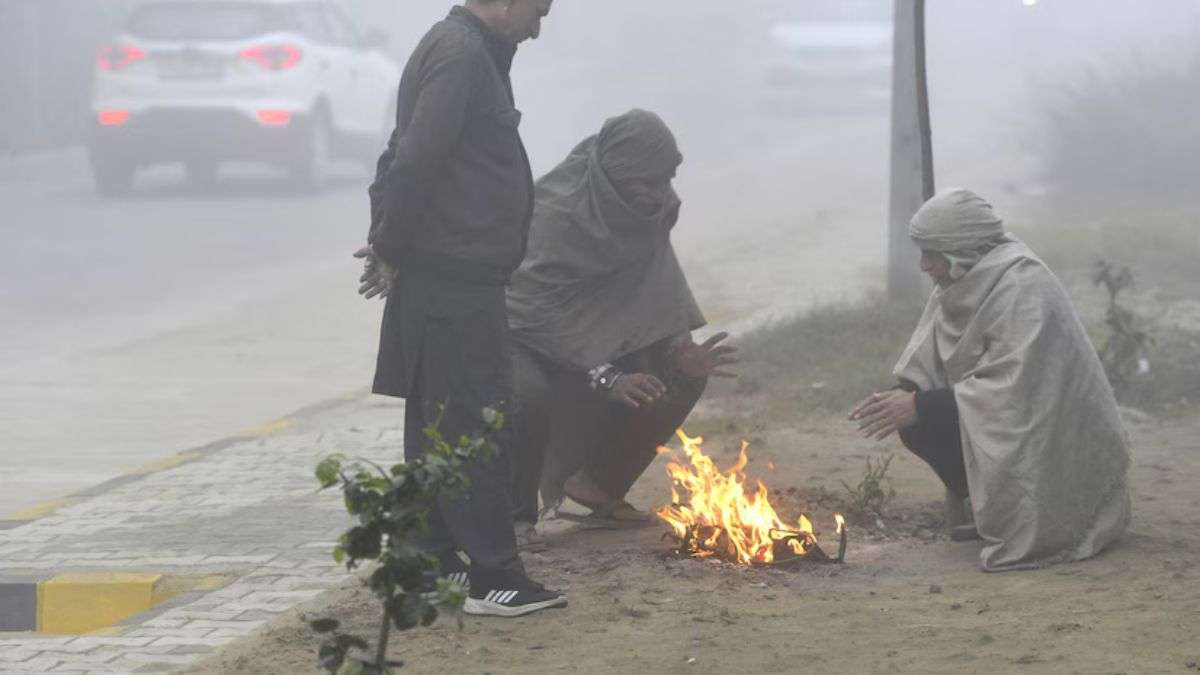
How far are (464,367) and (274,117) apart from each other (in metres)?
15.0

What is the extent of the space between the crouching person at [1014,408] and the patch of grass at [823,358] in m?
3.12

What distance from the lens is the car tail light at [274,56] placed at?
65.8 feet

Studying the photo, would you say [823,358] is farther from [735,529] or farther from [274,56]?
[274,56]

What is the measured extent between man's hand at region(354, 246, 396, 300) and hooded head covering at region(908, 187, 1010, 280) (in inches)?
62.7

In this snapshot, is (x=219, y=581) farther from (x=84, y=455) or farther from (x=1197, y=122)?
(x=1197, y=122)

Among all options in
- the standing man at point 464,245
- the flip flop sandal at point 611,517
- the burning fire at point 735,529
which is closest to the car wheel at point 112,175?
the flip flop sandal at point 611,517

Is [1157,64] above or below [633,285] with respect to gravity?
above

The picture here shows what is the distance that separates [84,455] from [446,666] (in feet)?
14.7

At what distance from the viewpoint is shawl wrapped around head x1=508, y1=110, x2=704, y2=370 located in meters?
6.44

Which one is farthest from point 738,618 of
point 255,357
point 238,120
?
point 238,120

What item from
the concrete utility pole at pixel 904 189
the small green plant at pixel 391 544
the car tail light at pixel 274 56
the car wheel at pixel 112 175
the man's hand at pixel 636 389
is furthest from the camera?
the car wheel at pixel 112 175

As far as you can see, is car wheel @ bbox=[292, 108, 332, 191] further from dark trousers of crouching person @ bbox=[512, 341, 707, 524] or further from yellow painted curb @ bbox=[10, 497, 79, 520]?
dark trousers of crouching person @ bbox=[512, 341, 707, 524]

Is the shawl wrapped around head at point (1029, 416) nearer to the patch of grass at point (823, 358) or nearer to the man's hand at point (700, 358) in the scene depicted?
the man's hand at point (700, 358)

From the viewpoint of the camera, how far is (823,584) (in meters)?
5.83
